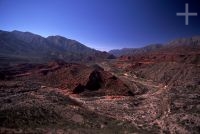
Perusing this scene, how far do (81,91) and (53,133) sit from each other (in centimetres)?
2067

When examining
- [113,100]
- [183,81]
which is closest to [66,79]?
[113,100]

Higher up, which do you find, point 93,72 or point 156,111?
point 93,72

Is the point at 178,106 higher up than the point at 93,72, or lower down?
lower down

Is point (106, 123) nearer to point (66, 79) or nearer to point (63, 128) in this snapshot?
point (63, 128)

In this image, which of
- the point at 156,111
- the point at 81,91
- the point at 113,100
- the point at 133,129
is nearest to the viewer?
the point at 133,129

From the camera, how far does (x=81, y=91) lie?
41594mm

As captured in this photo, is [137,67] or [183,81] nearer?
[183,81]

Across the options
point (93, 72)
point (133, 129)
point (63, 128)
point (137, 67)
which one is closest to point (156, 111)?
point (133, 129)

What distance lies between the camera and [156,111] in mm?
29922

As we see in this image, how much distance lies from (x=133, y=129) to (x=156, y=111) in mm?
6878

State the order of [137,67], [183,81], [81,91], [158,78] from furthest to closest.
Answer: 1. [137,67]
2. [158,78]
3. [183,81]
4. [81,91]

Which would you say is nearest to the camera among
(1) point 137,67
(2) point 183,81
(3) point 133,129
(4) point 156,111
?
(3) point 133,129

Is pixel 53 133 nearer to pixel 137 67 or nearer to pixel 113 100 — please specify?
pixel 113 100

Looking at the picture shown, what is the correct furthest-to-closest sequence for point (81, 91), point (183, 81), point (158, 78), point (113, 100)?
1. point (158, 78)
2. point (183, 81)
3. point (81, 91)
4. point (113, 100)
